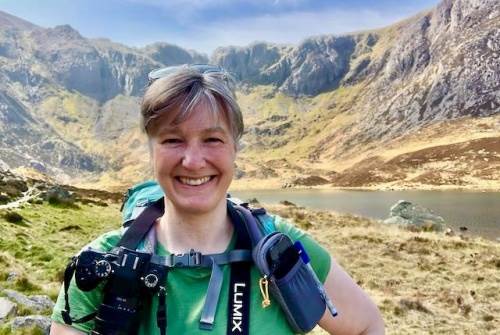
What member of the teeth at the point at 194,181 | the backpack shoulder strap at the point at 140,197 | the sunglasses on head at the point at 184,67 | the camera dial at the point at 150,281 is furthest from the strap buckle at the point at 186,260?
the sunglasses on head at the point at 184,67

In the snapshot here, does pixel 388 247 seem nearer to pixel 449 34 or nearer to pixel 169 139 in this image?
pixel 169 139

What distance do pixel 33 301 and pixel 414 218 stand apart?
32426 millimetres

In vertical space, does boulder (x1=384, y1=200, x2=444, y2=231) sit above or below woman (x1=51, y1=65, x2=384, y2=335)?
below

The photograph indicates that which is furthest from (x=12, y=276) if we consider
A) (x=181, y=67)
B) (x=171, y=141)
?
(x=181, y=67)

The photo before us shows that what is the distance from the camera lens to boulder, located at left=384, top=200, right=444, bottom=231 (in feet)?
111

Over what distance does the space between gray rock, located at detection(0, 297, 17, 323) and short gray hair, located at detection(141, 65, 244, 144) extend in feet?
20.0

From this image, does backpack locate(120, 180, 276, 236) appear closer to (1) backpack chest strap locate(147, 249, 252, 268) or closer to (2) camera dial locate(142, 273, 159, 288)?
(1) backpack chest strap locate(147, 249, 252, 268)

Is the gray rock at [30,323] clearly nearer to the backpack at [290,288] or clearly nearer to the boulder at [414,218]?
the backpack at [290,288]

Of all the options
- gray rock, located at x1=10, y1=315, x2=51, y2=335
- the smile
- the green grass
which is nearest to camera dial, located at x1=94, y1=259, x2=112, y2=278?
the smile

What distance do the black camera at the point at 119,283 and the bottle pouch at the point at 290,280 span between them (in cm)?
49

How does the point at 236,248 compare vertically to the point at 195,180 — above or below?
below

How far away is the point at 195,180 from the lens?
2.52 m

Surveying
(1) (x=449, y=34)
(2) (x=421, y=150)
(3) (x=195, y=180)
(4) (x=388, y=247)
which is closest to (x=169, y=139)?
(3) (x=195, y=180)

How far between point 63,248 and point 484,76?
520 ft
